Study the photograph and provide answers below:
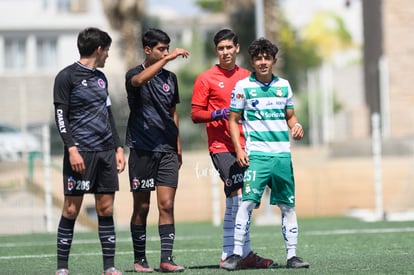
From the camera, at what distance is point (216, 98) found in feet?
38.7

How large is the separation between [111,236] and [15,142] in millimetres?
26723

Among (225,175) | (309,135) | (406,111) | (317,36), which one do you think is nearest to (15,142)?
(406,111)

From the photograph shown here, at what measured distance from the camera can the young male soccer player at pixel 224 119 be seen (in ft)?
38.2

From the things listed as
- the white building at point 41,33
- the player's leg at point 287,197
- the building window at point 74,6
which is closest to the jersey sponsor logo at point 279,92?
the player's leg at point 287,197

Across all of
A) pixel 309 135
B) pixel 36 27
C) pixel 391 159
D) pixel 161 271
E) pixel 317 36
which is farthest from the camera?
pixel 317 36

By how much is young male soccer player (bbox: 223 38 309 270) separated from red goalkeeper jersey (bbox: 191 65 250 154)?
569 millimetres

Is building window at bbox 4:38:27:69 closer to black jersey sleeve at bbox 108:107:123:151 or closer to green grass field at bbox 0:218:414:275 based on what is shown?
green grass field at bbox 0:218:414:275

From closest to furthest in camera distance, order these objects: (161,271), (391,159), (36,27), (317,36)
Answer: (161,271)
(391,159)
(36,27)
(317,36)

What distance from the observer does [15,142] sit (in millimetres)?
36844

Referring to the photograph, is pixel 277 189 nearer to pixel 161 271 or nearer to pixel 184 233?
pixel 161 271

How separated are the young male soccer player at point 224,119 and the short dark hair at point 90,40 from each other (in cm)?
149

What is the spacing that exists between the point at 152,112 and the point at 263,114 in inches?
41.4

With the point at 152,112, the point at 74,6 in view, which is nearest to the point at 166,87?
the point at 152,112

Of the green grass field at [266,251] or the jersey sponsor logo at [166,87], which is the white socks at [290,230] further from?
the jersey sponsor logo at [166,87]
